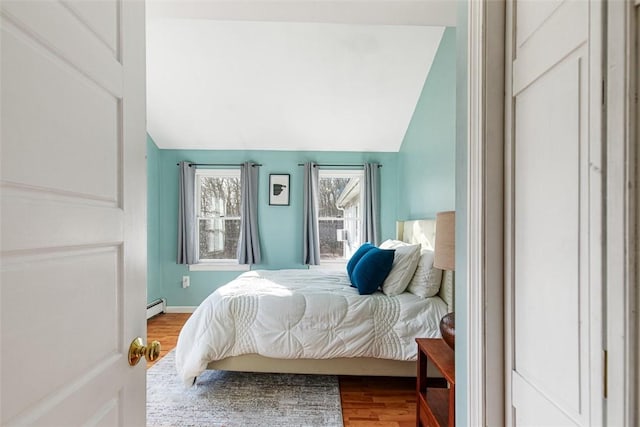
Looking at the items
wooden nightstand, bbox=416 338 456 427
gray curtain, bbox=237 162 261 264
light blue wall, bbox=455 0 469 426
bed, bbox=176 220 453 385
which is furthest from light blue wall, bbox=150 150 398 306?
light blue wall, bbox=455 0 469 426

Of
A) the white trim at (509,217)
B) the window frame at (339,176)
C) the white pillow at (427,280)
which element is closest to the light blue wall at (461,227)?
the white trim at (509,217)

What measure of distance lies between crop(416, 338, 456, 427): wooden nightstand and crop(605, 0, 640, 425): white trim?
29.1 inches

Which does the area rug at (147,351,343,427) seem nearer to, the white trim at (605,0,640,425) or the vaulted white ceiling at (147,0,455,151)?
the white trim at (605,0,640,425)

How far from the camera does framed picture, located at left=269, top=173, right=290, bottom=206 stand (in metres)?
4.43

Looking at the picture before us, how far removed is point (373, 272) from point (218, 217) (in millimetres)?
2821

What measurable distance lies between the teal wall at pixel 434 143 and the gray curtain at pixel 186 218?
2.86 metres

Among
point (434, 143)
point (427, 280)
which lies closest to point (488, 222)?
point (427, 280)

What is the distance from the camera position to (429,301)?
230 cm

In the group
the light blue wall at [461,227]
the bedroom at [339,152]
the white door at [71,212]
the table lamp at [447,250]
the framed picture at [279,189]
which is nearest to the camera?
the white door at [71,212]

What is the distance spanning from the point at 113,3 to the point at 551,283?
1243 millimetres

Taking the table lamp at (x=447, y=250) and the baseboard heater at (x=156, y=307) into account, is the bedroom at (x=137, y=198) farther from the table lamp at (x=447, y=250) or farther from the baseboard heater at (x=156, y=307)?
the baseboard heater at (x=156, y=307)

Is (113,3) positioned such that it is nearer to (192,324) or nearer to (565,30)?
(565,30)

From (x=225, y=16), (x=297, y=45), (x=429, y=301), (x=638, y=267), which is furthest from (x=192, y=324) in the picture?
(x=297, y=45)

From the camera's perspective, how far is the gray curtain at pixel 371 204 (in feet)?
14.1
